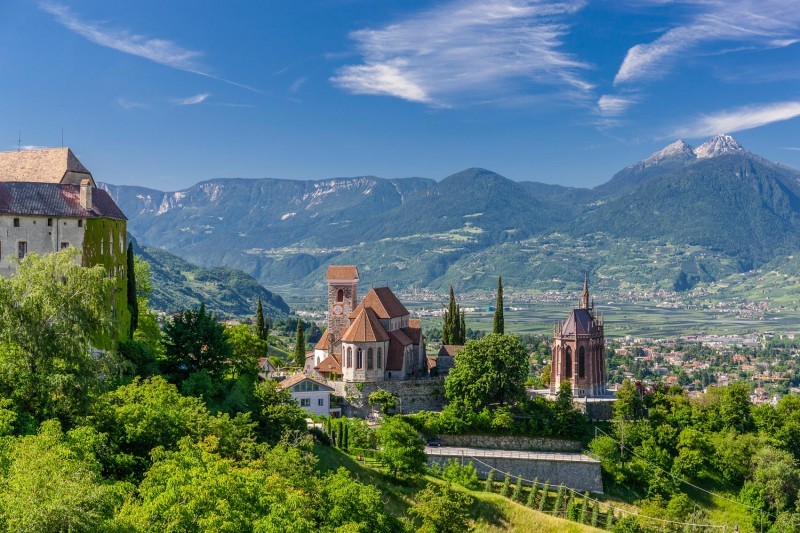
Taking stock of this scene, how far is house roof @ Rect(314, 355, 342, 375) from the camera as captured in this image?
Result: 7462cm

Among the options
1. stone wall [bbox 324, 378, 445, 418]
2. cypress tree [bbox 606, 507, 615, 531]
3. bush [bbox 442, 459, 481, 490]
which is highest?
stone wall [bbox 324, 378, 445, 418]

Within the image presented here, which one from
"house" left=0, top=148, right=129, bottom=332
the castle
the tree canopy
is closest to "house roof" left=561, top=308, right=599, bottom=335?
the tree canopy

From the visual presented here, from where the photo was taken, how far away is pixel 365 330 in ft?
239

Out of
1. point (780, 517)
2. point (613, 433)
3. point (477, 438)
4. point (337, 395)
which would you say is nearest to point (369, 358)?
point (337, 395)

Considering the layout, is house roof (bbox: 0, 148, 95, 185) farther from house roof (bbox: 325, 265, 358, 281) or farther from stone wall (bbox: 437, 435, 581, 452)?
stone wall (bbox: 437, 435, 581, 452)

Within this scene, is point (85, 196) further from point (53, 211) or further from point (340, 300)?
point (340, 300)

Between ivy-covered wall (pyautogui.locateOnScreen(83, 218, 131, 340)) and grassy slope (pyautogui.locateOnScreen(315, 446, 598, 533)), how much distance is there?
650 inches

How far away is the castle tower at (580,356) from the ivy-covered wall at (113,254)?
4121 cm

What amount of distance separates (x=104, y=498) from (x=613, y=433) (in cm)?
5260

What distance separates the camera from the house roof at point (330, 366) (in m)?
74.6

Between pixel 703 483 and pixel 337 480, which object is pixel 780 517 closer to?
pixel 703 483

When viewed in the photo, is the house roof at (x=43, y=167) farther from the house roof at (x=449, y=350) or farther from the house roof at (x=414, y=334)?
the house roof at (x=449, y=350)

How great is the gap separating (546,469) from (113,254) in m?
36.6

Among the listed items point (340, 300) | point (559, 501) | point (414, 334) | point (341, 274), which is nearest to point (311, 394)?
point (340, 300)
